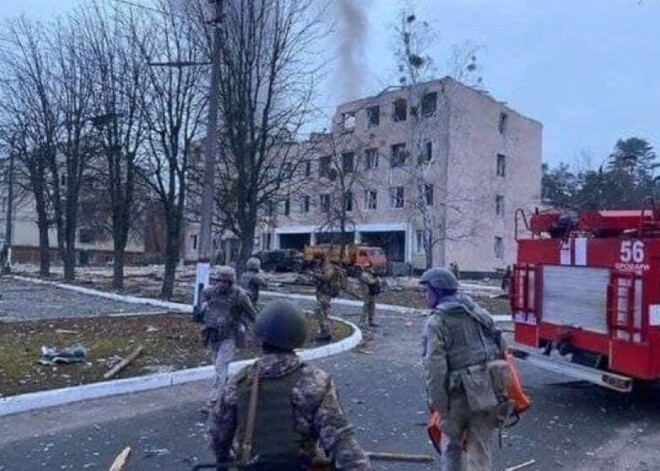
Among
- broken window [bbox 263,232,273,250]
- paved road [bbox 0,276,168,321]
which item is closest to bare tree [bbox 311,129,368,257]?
broken window [bbox 263,232,273,250]

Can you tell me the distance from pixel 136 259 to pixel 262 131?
53692mm

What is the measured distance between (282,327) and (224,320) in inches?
206

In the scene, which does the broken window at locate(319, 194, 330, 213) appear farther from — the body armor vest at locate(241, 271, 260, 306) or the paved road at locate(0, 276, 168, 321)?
the body armor vest at locate(241, 271, 260, 306)

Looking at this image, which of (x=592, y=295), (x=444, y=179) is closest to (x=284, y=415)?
(x=592, y=295)

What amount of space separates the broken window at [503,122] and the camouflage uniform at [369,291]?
132ft

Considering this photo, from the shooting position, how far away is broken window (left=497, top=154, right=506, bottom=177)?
181 ft

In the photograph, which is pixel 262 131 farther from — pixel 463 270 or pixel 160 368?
pixel 463 270

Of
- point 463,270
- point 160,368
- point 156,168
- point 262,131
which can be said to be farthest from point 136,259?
point 160,368

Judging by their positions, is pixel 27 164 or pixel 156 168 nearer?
pixel 156 168

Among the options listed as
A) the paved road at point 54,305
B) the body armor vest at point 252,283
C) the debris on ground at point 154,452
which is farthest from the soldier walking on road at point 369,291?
the debris on ground at point 154,452

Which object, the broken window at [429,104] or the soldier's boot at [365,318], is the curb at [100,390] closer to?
the soldier's boot at [365,318]

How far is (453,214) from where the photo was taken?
50.7 meters

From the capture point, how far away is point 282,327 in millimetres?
3061

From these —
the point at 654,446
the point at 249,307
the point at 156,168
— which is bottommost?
the point at 654,446
